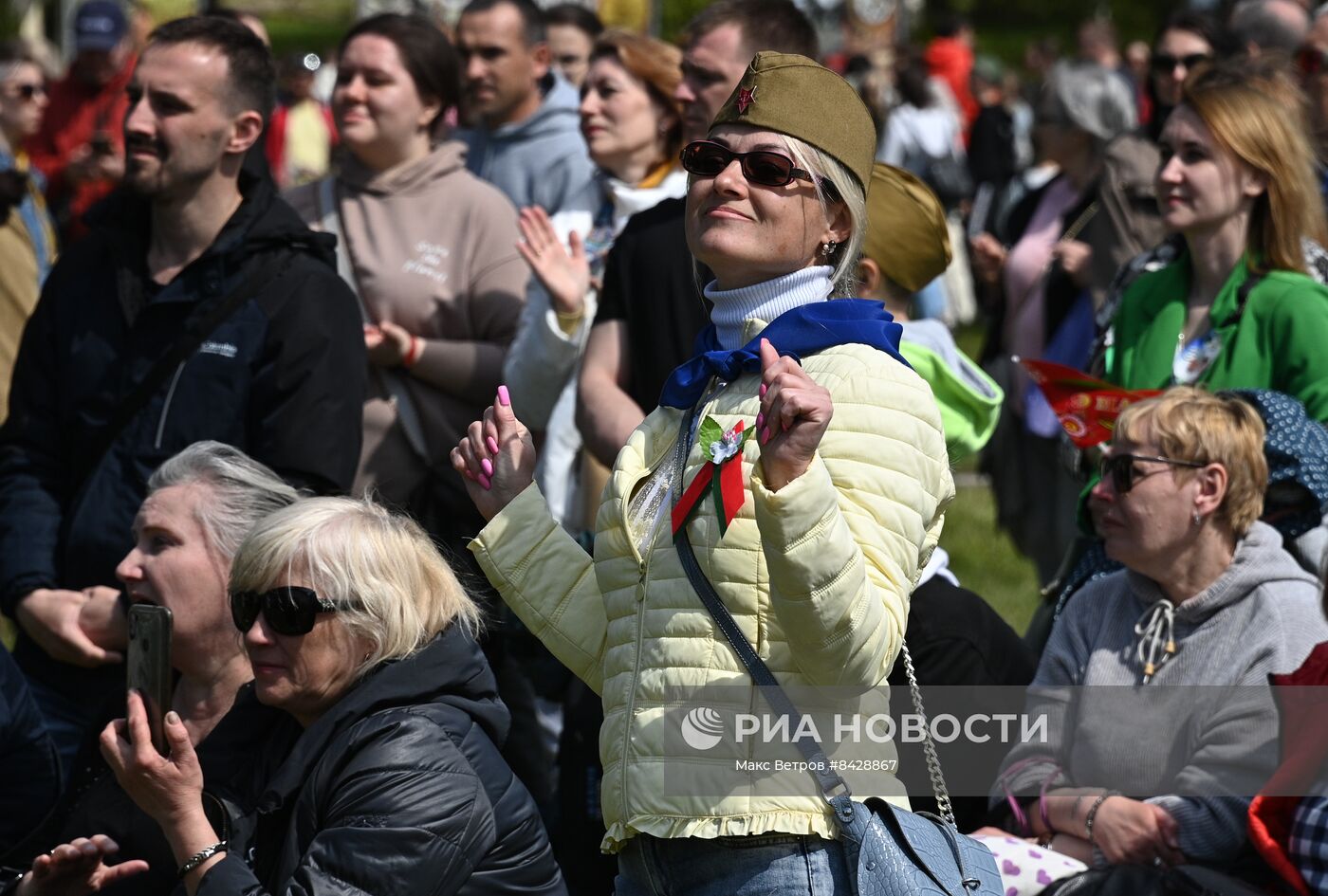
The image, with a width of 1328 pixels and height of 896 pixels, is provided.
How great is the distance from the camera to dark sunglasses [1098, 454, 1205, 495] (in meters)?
4.12

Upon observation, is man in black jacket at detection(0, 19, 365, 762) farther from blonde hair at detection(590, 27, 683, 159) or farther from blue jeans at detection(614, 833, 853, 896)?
blue jeans at detection(614, 833, 853, 896)

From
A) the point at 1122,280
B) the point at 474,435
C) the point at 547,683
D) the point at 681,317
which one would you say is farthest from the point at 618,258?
the point at 474,435

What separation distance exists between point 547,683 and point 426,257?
1.37 meters

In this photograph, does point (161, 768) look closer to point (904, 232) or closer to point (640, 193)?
point (904, 232)

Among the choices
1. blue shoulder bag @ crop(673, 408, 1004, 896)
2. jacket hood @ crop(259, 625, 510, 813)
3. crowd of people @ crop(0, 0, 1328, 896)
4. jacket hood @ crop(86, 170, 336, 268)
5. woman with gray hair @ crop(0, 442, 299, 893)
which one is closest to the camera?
blue shoulder bag @ crop(673, 408, 1004, 896)

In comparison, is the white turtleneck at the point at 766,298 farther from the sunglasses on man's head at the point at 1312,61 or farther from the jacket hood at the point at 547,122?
the sunglasses on man's head at the point at 1312,61

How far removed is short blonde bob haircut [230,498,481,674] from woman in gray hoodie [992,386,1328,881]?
1.47m

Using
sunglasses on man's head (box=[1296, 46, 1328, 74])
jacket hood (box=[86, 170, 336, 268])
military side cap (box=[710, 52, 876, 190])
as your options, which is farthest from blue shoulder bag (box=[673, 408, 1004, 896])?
sunglasses on man's head (box=[1296, 46, 1328, 74])

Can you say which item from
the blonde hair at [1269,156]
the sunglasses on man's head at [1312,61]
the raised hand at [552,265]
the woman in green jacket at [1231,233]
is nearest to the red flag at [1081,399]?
the woman in green jacket at [1231,233]

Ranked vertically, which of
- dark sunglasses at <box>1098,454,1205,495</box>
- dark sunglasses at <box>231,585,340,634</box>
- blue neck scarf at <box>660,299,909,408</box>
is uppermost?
blue neck scarf at <box>660,299,909,408</box>

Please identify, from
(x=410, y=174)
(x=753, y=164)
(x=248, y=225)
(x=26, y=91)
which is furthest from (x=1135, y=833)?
(x=26, y=91)

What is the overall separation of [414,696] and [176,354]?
4.85ft

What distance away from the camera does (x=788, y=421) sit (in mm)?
2432

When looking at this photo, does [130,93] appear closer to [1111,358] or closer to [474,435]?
[474,435]
